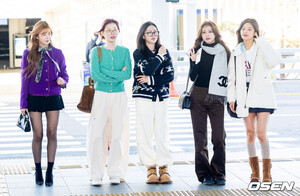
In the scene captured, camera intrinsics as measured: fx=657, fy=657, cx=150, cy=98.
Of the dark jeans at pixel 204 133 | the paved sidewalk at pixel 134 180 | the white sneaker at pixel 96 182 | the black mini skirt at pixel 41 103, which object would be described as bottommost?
the paved sidewalk at pixel 134 180

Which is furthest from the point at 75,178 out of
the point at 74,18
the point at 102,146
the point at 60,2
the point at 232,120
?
the point at 60,2

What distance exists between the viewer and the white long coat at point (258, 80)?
7200 millimetres

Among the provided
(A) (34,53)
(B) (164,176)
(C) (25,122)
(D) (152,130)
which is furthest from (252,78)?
(C) (25,122)

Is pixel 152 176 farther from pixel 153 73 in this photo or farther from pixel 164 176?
pixel 153 73

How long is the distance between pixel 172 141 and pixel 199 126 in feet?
14.2

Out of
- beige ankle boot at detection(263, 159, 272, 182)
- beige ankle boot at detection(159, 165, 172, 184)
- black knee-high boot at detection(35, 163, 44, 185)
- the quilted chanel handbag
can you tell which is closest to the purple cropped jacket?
the quilted chanel handbag

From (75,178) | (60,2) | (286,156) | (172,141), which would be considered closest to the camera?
(75,178)

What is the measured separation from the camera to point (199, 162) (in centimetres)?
748

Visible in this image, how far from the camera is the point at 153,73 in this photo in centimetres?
742

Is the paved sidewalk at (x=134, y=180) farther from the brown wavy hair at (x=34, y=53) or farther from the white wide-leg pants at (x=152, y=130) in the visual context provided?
the brown wavy hair at (x=34, y=53)

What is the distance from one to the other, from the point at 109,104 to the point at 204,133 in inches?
44.9

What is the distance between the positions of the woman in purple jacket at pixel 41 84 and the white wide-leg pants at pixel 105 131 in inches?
17.0

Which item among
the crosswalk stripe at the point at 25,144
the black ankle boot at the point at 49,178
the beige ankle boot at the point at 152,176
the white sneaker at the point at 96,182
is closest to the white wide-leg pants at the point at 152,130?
the beige ankle boot at the point at 152,176

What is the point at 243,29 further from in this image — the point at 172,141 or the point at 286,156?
the point at 172,141
